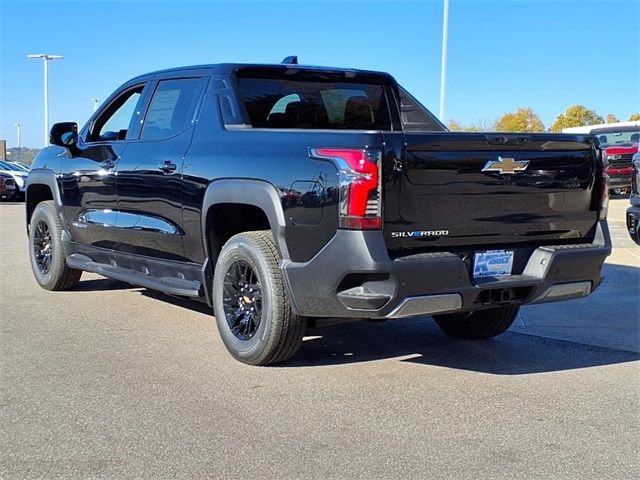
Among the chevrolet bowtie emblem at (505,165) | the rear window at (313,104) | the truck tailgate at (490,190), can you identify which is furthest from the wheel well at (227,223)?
the chevrolet bowtie emblem at (505,165)

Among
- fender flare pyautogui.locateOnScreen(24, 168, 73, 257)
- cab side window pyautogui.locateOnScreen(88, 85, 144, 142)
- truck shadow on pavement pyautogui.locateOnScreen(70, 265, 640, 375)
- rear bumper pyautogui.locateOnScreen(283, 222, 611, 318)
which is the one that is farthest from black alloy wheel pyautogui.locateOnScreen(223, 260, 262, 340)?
fender flare pyautogui.locateOnScreen(24, 168, 73, 257)

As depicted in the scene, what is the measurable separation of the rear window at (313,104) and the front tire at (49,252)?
279 cm

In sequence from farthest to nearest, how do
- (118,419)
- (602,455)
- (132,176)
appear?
(132,176)
(118,419)
(602,455)

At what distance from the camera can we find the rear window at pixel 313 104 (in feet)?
18.4

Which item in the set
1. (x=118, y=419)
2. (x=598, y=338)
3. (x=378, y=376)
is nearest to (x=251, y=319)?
(x=378, y=376)

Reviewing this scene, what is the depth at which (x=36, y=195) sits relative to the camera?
310 inches

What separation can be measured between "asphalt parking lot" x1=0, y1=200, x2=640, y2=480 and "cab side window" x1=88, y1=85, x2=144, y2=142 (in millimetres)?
1616

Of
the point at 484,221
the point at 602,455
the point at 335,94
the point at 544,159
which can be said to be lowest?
the point at 602,455

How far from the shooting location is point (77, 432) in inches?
149

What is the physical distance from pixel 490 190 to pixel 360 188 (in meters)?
0.93

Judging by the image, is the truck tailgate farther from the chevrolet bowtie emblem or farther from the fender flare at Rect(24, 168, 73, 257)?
the fender flare at Rect(24, 168, 73, 257)

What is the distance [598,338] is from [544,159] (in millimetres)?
2028

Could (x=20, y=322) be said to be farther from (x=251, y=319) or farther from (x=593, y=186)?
(x=593, y=186)

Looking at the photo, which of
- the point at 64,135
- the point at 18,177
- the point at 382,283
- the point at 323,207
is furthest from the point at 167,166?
the point at 18,177
